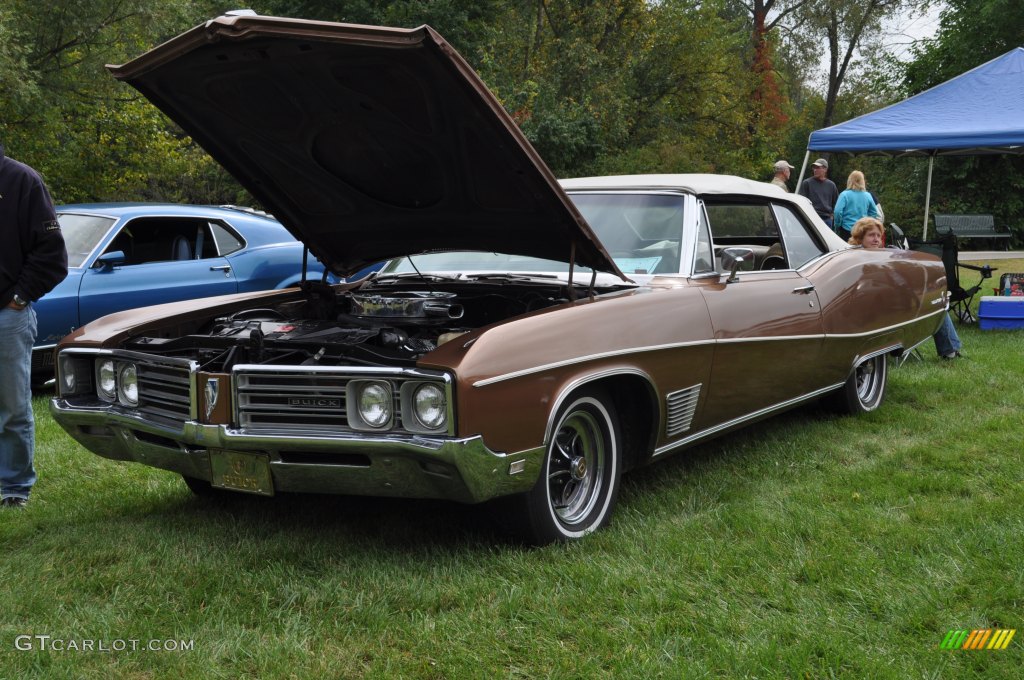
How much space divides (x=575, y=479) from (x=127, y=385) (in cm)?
177

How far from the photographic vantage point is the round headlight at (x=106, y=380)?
3773 millimetres

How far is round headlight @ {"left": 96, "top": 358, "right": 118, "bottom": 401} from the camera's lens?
377cm

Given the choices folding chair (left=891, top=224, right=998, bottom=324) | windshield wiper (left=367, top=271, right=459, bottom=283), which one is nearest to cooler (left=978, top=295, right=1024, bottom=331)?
folding chair (left=891, top=224, right=998, bottom=324)

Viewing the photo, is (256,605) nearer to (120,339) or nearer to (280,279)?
(120,339)

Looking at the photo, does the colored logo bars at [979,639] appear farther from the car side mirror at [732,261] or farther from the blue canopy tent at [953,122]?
the blue canopy tent at [953,122]

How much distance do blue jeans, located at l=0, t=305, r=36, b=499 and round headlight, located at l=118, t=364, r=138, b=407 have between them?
0.70 metres

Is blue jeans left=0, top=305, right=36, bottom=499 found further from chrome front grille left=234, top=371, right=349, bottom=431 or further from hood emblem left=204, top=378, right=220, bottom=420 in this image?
chrome front grille left=234, top=371, right=349, bottom=431

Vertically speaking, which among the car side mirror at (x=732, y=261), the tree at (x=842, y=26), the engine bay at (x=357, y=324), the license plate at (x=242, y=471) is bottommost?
the license plate at (x=242, y=471)

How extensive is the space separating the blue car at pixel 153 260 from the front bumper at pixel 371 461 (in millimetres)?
3690

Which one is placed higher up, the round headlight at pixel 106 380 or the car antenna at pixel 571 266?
the car antenna at pixel 571 266

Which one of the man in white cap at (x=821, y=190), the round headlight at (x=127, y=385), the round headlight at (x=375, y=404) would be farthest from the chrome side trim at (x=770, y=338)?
the man in white cap at (x=821, y=190)

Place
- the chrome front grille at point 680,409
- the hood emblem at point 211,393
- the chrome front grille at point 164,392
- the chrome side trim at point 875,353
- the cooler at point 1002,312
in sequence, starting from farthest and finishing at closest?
1. the cooler at point 1002,312
2. the chrome side trim at point 875,353
3. the chrome front grille at point 680,409
4. the chrome front grille at point 164,392
5. the hood emblem at point 211,393

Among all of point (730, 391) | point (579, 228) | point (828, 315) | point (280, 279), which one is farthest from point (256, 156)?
point (280, 279)

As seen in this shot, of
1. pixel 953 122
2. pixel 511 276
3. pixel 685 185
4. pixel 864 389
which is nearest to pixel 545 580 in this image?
pixel 511 276
